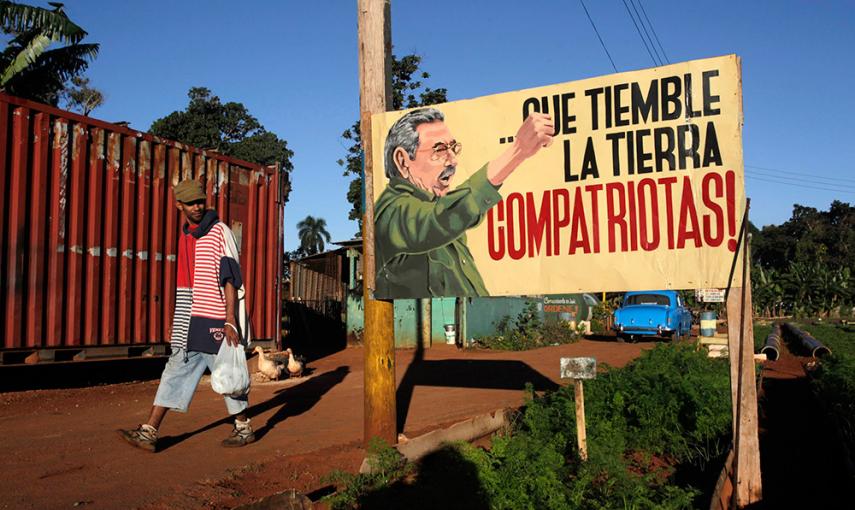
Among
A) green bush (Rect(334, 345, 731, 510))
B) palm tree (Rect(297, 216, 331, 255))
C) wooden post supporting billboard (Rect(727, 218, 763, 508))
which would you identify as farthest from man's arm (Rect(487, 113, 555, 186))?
palm tree (Rect(297, 216, 331, 255))

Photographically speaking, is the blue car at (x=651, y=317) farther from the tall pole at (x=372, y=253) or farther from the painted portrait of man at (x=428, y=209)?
the tall pole at (x=372, y=253)

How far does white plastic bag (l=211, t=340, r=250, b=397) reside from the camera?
17.4ft

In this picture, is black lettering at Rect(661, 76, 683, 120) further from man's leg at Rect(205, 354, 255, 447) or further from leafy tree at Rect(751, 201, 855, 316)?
leafy tree at Rect(751, 201, 855, 316)

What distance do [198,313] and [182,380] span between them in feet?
1.64

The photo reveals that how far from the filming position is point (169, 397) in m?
5.28

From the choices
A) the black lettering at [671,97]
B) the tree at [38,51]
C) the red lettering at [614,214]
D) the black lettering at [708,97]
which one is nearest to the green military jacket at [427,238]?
the red lettering at [614,214]

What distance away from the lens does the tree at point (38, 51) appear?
53.0 feet

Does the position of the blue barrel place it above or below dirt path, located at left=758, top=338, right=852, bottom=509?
above

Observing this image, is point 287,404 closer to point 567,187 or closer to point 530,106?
point 567,187

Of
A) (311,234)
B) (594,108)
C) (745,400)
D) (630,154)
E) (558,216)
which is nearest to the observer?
(745,400)

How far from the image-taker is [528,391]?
6.71 metres

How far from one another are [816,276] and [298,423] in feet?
157

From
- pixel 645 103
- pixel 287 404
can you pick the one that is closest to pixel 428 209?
pixel 645 103

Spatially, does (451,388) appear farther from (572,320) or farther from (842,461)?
(572,320)
